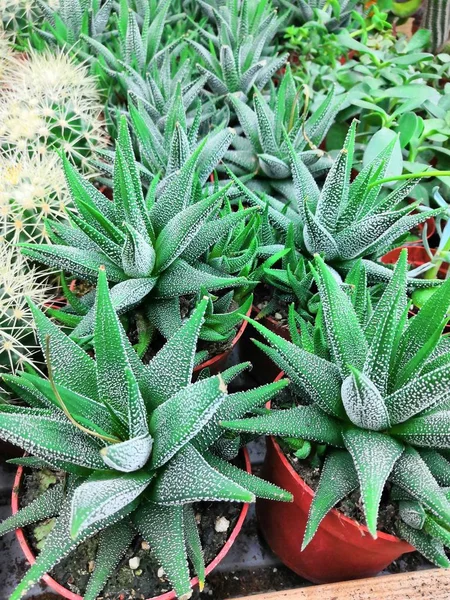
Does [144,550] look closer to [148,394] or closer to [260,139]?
[148,394]

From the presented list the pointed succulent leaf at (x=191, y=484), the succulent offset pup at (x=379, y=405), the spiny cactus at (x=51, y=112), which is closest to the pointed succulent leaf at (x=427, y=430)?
the succulent offset pup at (x=379, y=405)

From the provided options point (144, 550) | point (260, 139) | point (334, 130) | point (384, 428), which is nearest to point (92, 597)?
point (144, 550)

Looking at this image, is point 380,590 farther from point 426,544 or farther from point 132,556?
point 132,556

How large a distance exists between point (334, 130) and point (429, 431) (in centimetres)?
87

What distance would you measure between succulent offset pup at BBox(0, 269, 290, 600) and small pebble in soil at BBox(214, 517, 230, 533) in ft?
0.23

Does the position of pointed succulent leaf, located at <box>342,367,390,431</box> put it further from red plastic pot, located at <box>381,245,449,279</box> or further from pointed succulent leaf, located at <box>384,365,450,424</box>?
red plastic pot, located at <box>381,245,449,279</box>

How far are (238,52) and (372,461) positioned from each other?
101cm

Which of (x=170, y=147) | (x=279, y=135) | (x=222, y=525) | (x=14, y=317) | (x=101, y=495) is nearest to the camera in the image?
(x=101, y=495)

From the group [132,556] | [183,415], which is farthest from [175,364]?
[132,556]

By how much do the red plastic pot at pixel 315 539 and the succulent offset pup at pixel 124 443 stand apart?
95 mm

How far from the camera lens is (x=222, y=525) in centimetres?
69

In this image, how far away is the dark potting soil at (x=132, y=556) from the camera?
0.64m

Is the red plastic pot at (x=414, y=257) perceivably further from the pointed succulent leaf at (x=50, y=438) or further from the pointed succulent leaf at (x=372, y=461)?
the pointed succulent leaf at (x=50, y=438)

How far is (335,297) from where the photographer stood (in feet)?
1.94
